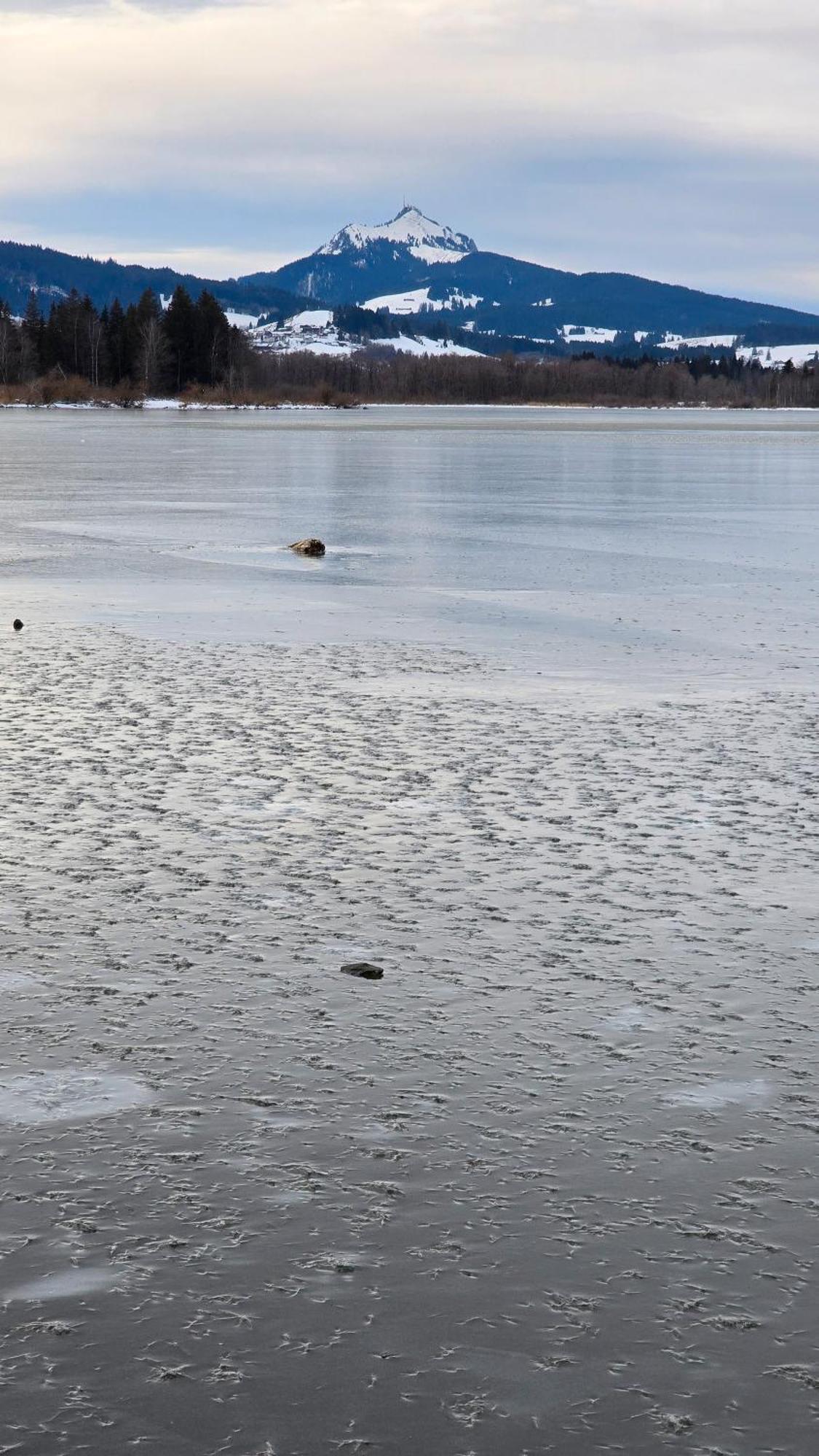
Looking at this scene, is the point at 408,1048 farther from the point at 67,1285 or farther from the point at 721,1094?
the point at 67,1285

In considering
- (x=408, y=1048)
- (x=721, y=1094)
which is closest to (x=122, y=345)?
(x=408, y=1048)

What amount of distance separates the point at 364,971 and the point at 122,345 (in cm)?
17766

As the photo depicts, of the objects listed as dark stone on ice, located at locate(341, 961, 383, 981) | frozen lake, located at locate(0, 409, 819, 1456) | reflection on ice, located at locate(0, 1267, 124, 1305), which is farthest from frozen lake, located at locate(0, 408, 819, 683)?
reflection on ice, located at locate(0, 1267, 124, 1305)

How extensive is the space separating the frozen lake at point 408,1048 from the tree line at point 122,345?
162 meters

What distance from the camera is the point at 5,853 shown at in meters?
9.95

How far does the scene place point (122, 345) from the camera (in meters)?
178

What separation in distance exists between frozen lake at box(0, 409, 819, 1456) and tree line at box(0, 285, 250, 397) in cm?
16200

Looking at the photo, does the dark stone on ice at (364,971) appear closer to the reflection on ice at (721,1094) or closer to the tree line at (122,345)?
the reflection on ice at (721,1094)

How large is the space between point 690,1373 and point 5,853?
6275 mm

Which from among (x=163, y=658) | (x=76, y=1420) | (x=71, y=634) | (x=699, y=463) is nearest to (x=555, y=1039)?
(x=76, y=1420)

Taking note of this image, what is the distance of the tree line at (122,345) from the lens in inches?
6786

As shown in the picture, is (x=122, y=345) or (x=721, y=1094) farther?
(x=122, y=345)

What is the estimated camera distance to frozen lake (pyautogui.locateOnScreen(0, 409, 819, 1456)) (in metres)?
4.66

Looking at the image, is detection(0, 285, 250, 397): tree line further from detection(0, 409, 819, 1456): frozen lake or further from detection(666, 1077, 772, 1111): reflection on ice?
detection(666, 1077, 772, 1111): reflection on ice
